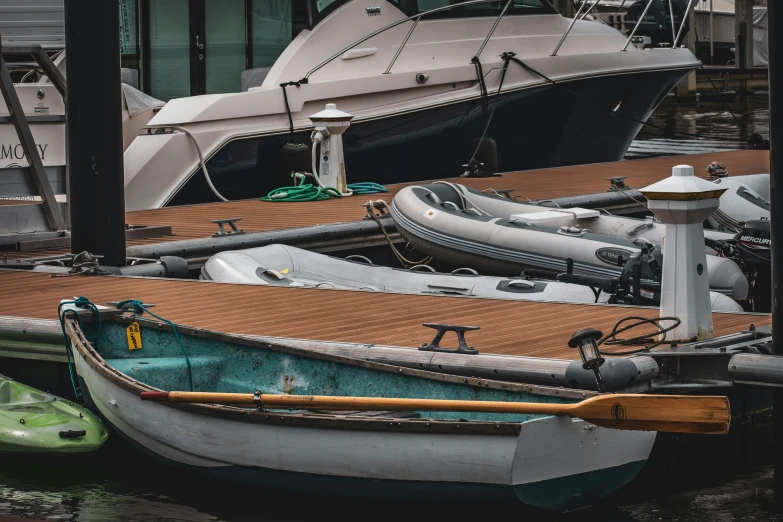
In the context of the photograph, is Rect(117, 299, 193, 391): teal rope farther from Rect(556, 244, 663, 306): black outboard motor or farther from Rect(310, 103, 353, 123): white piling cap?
Rect(310, 103, 353, 123): white piling cap

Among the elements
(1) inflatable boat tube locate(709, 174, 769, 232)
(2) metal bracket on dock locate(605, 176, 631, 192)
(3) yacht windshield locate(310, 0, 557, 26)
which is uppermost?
(3) yacht windshield locate(310, 0, 557, 26)

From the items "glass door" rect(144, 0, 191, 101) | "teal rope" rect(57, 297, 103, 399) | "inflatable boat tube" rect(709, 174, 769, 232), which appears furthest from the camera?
"glass door" rect(144, 0, 191, 101)

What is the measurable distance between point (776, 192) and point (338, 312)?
2818mm

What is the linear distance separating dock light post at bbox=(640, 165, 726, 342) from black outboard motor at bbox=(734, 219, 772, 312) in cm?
334

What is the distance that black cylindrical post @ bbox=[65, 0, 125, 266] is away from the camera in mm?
8148

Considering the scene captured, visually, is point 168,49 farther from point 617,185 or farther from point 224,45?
point 617,185

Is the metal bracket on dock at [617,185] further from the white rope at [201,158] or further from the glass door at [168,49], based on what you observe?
the glass door at [168,49]

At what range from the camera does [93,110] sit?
817cm

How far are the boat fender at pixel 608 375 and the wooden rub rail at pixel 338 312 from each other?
0.46m

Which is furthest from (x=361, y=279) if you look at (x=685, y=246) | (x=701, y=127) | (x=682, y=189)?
(x=701, y=127)

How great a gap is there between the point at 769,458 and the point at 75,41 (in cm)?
474

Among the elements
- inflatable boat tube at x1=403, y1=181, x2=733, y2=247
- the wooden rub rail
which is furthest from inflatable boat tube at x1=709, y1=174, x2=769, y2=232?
the wooden rub rail

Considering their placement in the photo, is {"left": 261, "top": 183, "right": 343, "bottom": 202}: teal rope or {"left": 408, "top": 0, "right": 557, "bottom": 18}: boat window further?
{"left": 408, "top": 0, "right": 557, "bottom": 18}: boat window

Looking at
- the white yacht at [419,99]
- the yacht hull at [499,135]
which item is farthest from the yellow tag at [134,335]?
the yacht hull at [499,135]
